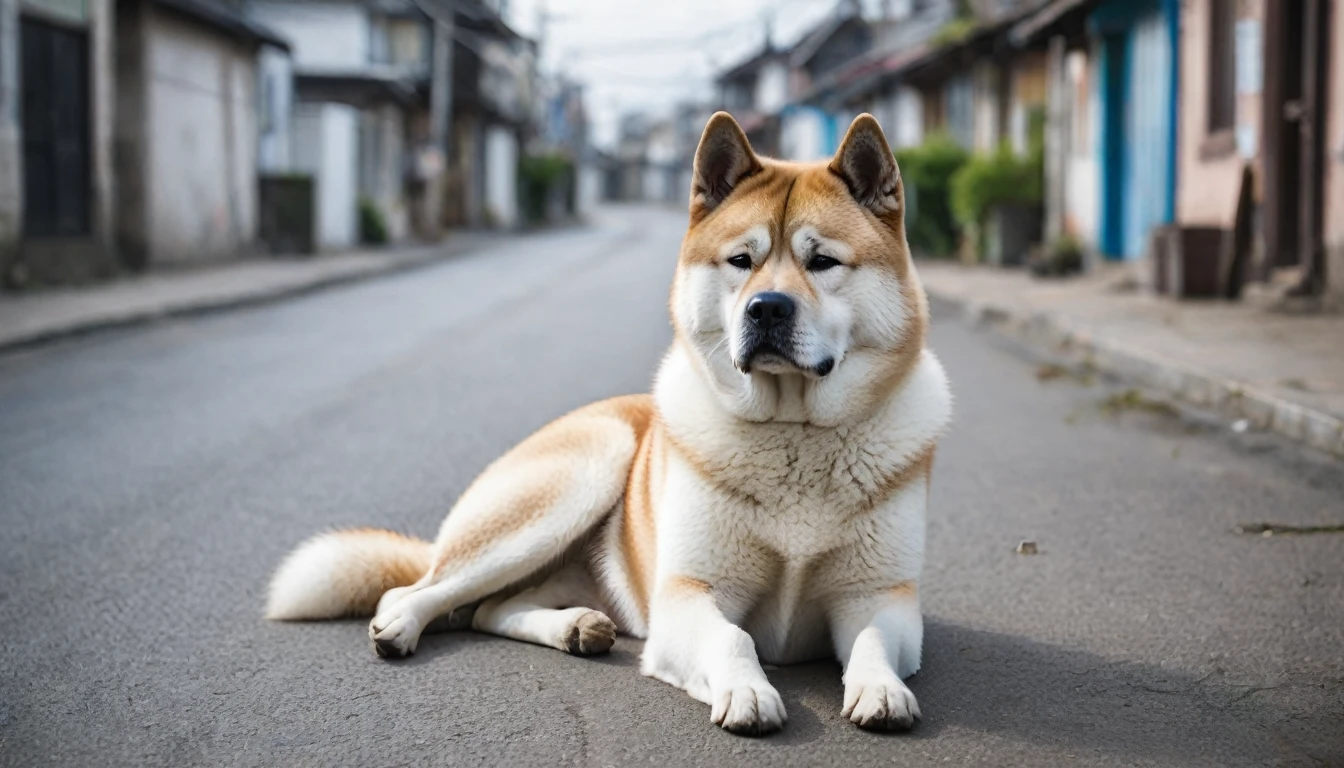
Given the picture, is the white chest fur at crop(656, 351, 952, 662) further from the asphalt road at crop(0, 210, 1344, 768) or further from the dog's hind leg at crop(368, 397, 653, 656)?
the dog's hind leg at crop(368, 397, 653, 656)

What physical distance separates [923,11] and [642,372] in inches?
2060

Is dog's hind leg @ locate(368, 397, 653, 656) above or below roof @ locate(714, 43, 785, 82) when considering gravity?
below

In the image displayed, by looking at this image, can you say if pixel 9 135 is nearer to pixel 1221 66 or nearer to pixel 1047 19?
pixel 1047 19

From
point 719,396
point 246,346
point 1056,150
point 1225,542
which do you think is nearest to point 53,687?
point 719,396

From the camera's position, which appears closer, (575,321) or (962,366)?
(962,366)

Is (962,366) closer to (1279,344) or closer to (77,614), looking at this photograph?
(1279,344)

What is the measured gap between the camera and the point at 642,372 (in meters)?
9.42

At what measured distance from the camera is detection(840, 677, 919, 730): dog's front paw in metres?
2.92

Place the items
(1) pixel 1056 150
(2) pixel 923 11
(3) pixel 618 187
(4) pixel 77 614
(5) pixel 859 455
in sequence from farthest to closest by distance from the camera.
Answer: (3) pixel 618 187 → (2) pixel 923 11 → (1) pixel 1056 150 → (4) pixel 77 614 → (5) pixel 859 455

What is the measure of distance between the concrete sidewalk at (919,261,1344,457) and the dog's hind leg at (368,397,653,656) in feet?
13.2

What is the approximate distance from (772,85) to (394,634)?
2917 inches

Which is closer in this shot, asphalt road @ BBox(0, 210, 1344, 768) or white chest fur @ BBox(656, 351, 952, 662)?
asphalt road @ BBox(0, 210, 1344, 768)

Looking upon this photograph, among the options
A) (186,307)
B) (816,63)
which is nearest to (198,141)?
(186,307)

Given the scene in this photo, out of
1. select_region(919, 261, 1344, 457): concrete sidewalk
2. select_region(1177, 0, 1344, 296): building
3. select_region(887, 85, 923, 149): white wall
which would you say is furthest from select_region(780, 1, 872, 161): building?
select_region(919, 261, 1344, 457): concrete sidewalk
